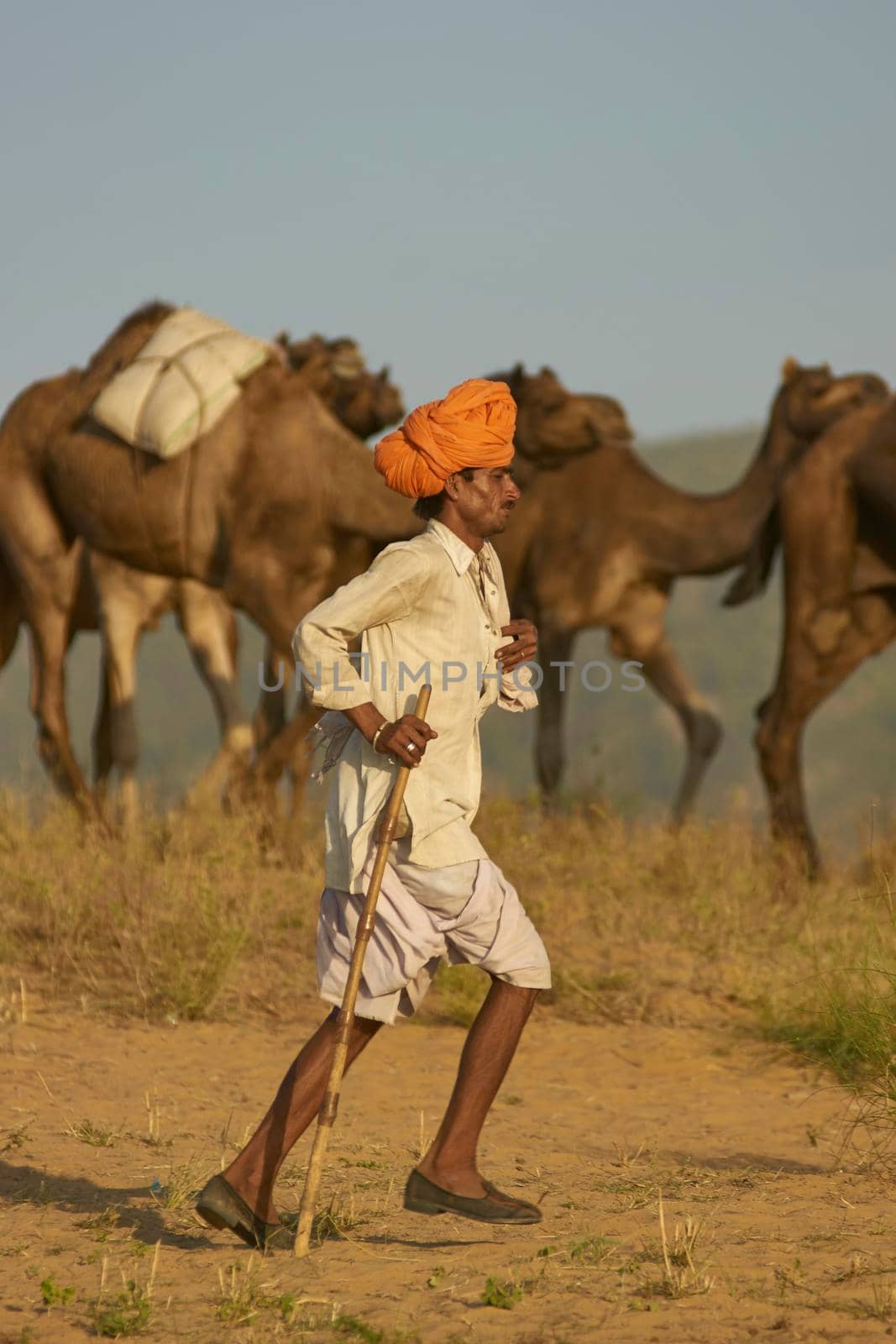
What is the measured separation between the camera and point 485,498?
171 inches

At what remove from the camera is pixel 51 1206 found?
4.61 metres

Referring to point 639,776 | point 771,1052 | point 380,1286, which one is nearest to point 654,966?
point 771,1052

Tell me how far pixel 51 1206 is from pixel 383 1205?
839 mm

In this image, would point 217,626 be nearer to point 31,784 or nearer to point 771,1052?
point 31,784

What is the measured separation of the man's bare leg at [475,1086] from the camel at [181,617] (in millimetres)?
7303

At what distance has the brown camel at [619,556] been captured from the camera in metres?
12.8

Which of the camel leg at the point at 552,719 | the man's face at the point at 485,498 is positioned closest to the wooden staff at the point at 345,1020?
the man's face at the point at 485,498

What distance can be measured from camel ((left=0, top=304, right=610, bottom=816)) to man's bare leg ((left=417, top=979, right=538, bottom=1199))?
6.11 meters

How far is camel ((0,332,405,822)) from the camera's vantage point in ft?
38.8

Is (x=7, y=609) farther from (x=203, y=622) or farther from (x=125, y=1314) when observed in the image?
(x=125, y=1314)

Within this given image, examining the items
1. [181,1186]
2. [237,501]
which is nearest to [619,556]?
[237,501]

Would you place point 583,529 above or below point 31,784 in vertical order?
above

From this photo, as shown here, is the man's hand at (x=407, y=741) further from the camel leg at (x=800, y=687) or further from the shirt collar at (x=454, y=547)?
the camel leg at (x=800, y=687)

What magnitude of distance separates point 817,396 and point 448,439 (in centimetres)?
764
